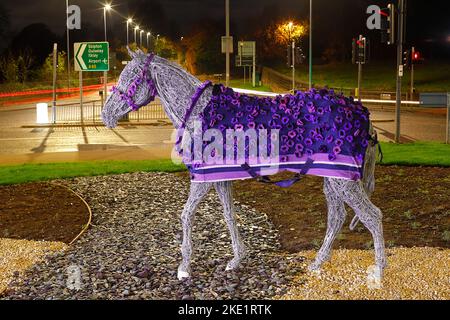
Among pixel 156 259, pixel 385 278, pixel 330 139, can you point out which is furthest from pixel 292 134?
pixel 156 259

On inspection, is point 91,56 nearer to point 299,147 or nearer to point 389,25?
point 389,25

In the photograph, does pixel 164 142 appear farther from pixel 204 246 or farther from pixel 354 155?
pixel 354 155

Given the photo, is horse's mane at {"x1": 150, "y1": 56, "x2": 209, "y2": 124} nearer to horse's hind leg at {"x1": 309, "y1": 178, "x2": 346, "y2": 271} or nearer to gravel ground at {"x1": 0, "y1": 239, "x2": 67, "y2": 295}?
horse's hind leg at {"x1": 309, "y1": 178, "x2": 346, "y2": 271}

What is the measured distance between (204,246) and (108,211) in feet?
8.22

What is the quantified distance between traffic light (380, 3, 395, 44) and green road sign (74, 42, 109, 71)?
1297 centimetres

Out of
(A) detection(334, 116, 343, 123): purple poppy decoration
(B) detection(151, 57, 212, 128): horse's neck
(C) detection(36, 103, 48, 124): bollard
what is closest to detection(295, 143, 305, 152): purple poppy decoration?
(A) detection(334, 116, 343, 123): purple poppy decoration

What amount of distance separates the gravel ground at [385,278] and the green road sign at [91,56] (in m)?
22.1

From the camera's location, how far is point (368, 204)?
581 cm

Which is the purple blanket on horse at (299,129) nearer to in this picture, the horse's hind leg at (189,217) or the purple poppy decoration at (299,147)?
the purple poppy decoration at (299,147)

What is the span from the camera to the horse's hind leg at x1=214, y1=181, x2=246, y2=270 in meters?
6.17

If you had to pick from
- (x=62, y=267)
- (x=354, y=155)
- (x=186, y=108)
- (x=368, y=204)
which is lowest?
(x=62, y=267)

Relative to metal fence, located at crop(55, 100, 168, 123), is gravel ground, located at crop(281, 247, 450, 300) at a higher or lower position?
lower

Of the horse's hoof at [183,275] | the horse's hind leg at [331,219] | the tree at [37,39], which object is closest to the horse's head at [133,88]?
the horse's hoof at [183,275]

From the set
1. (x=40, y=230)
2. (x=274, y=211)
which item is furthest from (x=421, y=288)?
(x=40, y=230)
